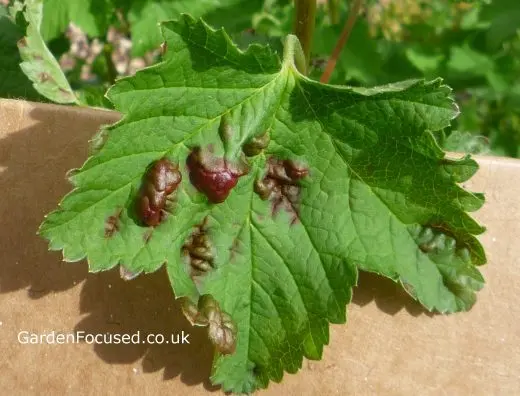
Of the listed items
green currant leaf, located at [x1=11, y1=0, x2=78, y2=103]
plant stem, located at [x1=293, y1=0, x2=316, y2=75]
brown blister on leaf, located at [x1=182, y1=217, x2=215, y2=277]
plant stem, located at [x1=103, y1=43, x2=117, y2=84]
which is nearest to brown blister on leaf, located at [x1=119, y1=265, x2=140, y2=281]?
brown blister on leaf, located at [x1=182, y1=217, x2=215, y2=277]

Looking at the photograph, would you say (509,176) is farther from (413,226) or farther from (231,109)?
(231,109)

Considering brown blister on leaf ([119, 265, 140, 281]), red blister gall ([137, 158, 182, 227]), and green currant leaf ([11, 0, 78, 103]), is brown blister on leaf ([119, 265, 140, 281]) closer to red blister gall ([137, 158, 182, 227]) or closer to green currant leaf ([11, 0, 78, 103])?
red blister gall ([137, 158, 182, 227])

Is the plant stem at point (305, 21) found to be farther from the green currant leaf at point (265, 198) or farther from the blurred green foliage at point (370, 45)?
the blurred green foliage at point (370, 45)

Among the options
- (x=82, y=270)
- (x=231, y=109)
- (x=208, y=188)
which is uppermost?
(x=231, y=109)

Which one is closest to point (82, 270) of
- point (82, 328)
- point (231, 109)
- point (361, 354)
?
point (82, 328)

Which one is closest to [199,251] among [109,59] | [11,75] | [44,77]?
[44,77]

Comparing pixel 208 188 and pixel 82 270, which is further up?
pixel 208 188

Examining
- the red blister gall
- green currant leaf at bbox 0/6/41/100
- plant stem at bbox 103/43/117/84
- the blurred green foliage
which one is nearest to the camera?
the red blister gall
